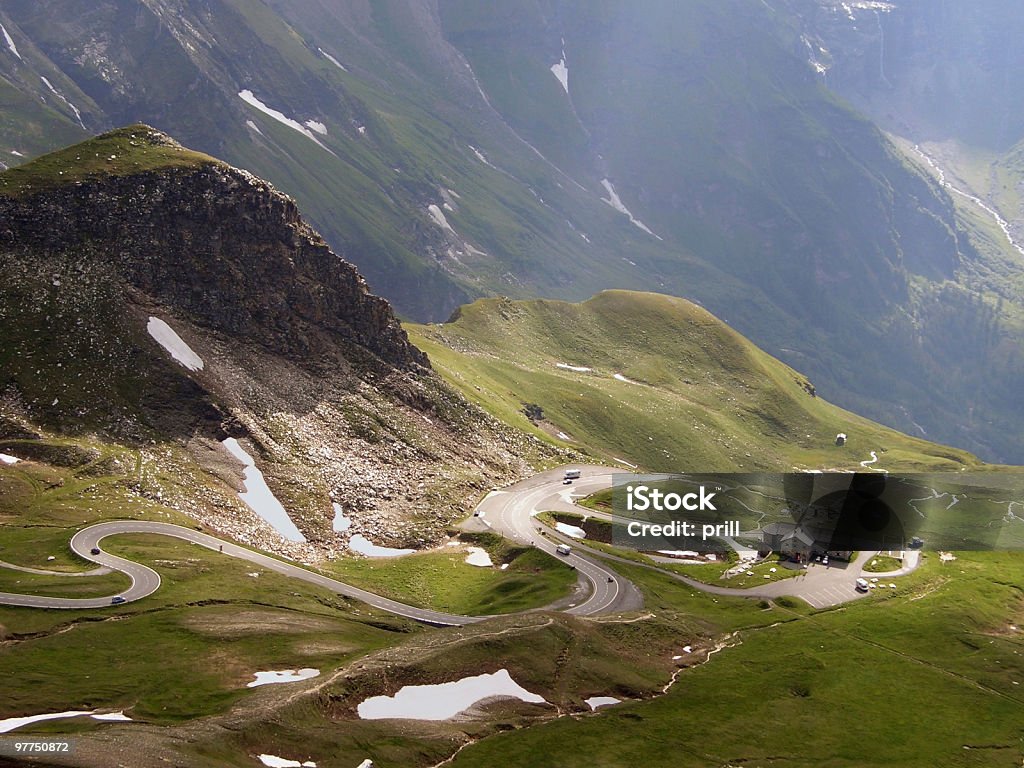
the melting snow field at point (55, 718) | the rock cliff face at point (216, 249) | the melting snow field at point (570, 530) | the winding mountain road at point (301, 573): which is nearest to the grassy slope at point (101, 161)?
the rock cliff face at point (216, 249)

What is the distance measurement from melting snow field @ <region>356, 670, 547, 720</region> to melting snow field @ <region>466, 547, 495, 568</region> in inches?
1502

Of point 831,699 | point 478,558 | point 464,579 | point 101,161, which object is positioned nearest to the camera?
point 831,699

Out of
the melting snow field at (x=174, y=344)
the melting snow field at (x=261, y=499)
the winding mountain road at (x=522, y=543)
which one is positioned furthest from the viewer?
the melting snow field at (x=174, y=344)

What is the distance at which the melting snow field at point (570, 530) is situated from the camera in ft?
447

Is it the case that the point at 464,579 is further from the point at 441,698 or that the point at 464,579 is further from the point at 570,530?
the point at 441,698

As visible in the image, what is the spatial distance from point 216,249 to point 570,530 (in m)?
74.4

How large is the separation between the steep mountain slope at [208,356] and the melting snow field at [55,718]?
4580 cm

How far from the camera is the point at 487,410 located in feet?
586

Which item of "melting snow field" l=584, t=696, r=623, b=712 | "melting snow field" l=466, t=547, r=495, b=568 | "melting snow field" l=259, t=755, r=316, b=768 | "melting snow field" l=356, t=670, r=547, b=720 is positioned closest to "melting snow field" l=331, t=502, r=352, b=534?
"melting snow field" l=466, t=547, r=495, b=568

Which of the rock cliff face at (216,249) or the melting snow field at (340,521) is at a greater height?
the rock cliff face at (216,249)

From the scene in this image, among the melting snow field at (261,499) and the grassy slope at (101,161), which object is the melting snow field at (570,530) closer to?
the melting snow field at (261,499)

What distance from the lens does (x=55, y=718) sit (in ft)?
219

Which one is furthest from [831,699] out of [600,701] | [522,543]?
[522,543]

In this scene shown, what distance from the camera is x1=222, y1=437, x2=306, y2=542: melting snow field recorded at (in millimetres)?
119688
